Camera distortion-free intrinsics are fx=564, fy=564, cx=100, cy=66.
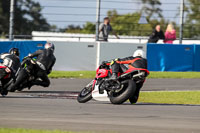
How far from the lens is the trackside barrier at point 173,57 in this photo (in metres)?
20.4

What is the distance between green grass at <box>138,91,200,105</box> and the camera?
1211cm

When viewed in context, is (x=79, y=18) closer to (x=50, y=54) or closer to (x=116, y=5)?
(x=116, y=5)

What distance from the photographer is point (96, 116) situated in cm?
862

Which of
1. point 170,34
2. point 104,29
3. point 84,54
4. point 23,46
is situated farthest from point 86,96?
point 170,34

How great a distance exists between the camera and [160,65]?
20.5 metres

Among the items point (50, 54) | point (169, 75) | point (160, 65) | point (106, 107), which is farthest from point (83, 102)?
point (160, 65)

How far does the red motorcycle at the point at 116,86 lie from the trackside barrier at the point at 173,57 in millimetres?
9422

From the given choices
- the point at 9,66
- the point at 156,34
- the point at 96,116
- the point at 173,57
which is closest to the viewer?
the point at 96,116

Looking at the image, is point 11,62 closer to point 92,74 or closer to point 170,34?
point 92,74

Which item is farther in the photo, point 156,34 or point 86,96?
point 156,34

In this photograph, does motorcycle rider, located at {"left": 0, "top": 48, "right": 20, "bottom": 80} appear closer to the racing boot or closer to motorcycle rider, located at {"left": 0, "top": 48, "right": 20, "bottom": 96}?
motorcycle rider, located at {"left": 0, "top": 48, "right": 20, "bottom": 96}

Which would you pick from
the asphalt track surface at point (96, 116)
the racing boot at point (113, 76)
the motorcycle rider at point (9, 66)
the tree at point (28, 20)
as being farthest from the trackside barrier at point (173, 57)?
the racing boot at point (113, 76)

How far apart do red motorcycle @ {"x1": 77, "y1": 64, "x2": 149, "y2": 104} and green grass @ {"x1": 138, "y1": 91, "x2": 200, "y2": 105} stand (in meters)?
1.34

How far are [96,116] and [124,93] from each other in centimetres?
180
